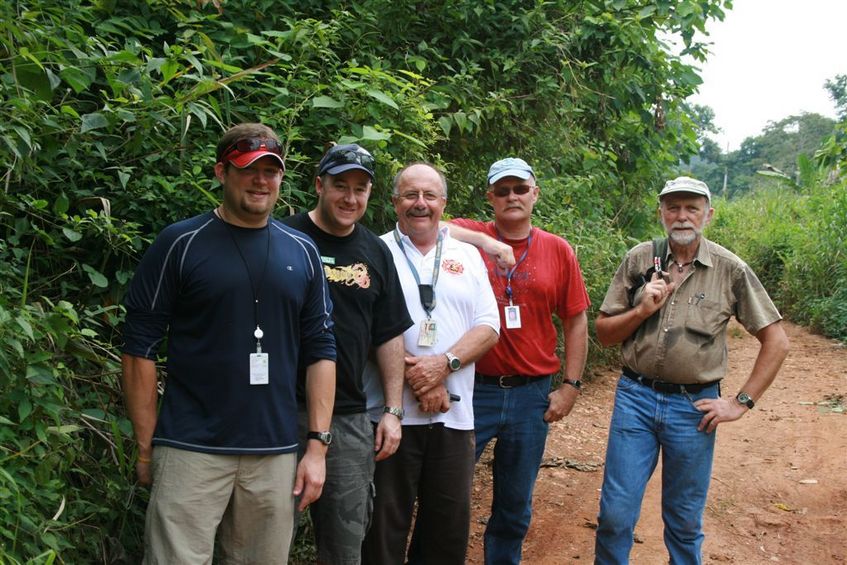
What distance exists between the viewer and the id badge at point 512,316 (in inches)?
175

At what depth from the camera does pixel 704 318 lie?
13.8 ft

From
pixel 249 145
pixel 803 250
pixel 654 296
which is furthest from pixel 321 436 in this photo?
pixel 803 250

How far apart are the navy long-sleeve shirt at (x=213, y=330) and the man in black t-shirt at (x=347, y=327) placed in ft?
1.42

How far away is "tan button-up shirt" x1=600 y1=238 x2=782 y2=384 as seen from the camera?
4.18 meters

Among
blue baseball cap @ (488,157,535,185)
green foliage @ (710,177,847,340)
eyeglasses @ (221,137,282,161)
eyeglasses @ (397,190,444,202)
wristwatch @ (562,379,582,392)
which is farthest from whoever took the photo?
green foliage @ (710,177,847,340)

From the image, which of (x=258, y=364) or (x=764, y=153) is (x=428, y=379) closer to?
(x=258, y=364)

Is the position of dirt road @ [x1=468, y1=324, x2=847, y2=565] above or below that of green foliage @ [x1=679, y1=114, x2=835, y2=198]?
below

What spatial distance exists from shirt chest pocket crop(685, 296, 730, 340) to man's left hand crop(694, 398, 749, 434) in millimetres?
309

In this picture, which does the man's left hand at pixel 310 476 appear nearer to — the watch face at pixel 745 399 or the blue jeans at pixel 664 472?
the blue jeans at pixel 664 472

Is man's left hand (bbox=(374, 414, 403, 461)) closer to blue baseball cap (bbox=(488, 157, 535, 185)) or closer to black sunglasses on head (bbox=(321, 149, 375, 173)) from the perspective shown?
black sunglasses on head (bbox=(321, 149, 375, 173))

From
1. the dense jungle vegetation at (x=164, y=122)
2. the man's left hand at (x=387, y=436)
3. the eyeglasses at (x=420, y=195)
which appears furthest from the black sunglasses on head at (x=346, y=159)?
the man's left hand at (x=387, y=436)

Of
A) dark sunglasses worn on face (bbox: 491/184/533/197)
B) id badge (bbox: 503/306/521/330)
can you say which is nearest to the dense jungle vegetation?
dark sunglasses worn on face (bbox: 491/184/533/197)

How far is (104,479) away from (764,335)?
3107 mm

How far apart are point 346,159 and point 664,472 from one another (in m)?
2.21
